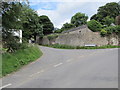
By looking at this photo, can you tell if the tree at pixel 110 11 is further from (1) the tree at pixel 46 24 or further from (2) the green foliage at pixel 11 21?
(2) the green foliage at pixel 11 21

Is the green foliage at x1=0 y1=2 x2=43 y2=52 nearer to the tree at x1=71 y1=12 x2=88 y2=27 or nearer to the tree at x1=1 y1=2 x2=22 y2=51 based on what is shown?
the tree at x1=1 y1=2 x2=22 y2=51

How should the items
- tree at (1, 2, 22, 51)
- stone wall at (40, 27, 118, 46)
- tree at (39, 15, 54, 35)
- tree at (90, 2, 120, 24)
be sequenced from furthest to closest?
1. tree at (39, 15, 54, 35)
2. tree at (90, 2, 120, 24)
3. stone wall at (40, 27, 118, 46)
4. tree at (1, 2, 22, 51)

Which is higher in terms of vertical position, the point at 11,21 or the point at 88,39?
the point at 11,21

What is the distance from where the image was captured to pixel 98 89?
489cm

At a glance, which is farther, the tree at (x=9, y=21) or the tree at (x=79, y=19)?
the tree at (x=79, y=19)

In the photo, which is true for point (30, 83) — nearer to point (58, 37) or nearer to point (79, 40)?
point (79, 40)

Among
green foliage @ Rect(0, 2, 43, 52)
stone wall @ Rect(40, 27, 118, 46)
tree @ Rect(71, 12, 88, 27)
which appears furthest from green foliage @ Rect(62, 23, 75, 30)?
green foliage @ Rect(0, 2, 43, 52)

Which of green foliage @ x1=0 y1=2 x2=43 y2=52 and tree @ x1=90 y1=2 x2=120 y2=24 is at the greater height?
tree @ x1=90 y1=2 x2=120 y2=24

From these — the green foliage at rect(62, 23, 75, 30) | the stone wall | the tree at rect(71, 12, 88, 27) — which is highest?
the tree at rect(71, 12, 88, 27)

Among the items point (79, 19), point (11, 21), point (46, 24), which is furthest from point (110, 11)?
point (11, 21)

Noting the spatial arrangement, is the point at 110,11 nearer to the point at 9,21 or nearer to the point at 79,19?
the point at 79,19

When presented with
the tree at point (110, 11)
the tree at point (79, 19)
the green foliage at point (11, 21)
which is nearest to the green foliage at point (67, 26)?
the tree at point (79, 19)

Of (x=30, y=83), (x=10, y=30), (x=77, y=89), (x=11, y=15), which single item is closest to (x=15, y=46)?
(x=10, y=30)

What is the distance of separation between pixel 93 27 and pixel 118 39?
5607 millimetres
